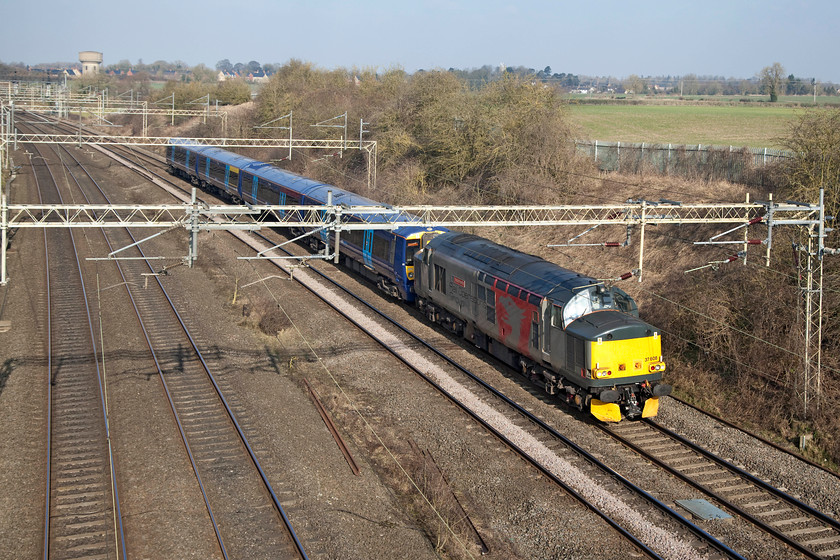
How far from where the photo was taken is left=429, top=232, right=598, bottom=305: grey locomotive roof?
1891cm

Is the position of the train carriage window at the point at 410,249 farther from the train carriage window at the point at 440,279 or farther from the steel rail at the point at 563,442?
the train carriage window at the point at 440,279

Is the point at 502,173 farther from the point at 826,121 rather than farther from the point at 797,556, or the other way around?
the point at 797,556

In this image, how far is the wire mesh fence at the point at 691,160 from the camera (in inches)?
1324

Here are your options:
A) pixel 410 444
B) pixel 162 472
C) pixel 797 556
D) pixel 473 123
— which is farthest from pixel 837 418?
pixel 473 123

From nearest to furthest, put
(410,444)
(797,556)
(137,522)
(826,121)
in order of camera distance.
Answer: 1. (797,556)
2. (137,522)
3. (410,444)
4. (826,121)

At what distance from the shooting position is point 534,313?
1928 centimetres

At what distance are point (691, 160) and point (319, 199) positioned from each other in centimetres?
1864

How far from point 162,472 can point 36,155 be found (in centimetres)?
6933

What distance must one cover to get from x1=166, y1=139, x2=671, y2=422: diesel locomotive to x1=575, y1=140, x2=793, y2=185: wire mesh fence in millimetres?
14077

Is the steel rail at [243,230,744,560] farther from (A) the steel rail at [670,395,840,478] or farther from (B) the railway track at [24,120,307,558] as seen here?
(B) the railway track at [24,120,307,558]

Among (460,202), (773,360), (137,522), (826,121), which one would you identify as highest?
(826,121)

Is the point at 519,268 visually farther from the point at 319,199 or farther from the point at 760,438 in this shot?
the point at 319,199

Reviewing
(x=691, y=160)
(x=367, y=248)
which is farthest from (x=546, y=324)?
(x=691, y=160)

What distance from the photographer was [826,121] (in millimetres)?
26594
